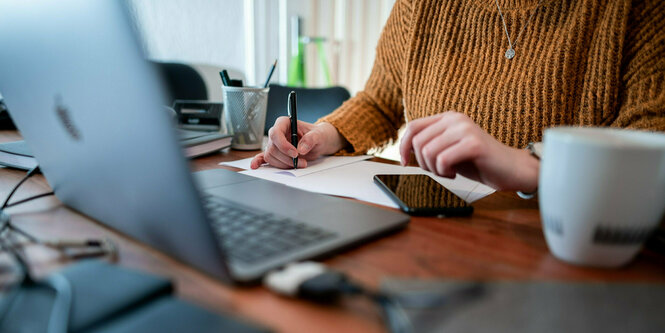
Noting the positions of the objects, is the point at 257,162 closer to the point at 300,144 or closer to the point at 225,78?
the point at 300,144

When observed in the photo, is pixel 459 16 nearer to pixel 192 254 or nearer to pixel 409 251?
pixel 409 251

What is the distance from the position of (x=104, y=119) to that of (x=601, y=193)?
37 centimetres

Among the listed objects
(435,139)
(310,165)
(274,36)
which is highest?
(274,36)

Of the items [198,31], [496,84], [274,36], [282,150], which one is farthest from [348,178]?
[274,36]

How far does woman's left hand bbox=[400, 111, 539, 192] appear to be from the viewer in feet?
1.60

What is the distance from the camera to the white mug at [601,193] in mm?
312

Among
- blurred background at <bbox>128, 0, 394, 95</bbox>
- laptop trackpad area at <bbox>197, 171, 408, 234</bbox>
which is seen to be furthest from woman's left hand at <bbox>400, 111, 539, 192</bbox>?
blurred background at <bbox>128, 0, 394, 95</bbox>

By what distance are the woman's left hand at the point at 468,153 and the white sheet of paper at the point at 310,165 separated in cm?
22

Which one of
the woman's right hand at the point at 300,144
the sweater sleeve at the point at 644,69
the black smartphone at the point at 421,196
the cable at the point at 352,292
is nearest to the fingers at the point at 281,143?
the woman's right hand at the point at 300,144

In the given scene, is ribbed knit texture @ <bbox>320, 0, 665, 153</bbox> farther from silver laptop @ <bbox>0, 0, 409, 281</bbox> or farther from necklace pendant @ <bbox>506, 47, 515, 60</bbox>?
silver laptop @ <bbox>0, 0, 409, 281</bbox>

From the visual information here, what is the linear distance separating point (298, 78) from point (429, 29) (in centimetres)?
148

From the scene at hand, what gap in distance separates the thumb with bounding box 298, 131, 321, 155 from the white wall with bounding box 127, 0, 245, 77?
1.28 metres

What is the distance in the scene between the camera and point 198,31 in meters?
2.00

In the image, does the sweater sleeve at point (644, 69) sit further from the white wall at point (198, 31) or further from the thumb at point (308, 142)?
the white wall at point (198, 31)
